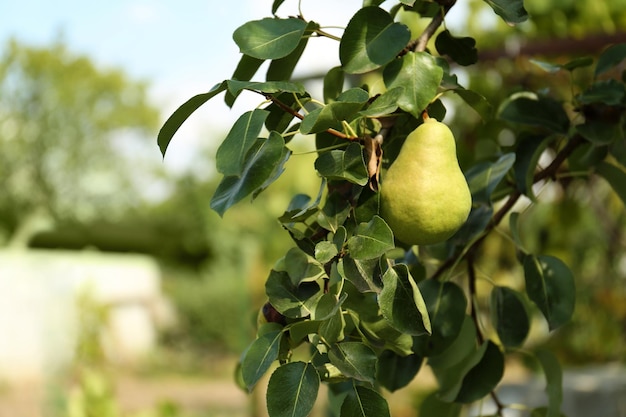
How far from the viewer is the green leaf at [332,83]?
65cm

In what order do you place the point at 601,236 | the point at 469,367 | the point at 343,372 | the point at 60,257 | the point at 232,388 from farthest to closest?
the point at 60,257, the point at 232,388, the point at 601,236, the point at 469,367, the point at 343,372

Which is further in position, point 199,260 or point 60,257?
point 199,260

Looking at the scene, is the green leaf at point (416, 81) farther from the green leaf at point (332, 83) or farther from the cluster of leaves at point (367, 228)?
the green leaf at point (332, 83)

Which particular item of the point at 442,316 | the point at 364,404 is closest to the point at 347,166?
the point at 364,404

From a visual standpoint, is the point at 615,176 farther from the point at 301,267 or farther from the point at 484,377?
the point at 301,267

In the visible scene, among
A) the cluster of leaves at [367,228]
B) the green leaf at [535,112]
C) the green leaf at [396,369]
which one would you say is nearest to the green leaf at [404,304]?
the cluster of leaves at [367,228]

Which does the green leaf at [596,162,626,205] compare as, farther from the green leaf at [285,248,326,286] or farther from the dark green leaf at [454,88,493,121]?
the green leaf at [285,248,326,286]

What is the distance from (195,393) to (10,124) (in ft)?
22.9

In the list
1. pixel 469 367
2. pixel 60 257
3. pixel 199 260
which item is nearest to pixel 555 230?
pixel 469 367

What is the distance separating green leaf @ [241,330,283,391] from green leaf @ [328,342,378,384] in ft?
0.11

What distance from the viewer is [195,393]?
685 cm

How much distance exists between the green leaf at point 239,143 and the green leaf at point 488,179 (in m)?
0.26

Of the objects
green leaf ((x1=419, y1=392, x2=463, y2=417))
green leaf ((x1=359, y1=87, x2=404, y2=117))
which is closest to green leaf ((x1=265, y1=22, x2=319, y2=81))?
green leaf ((x1=359, y1=87, x2=404, y2=117))

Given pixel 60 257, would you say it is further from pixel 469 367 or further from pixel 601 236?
pixel 469 367
